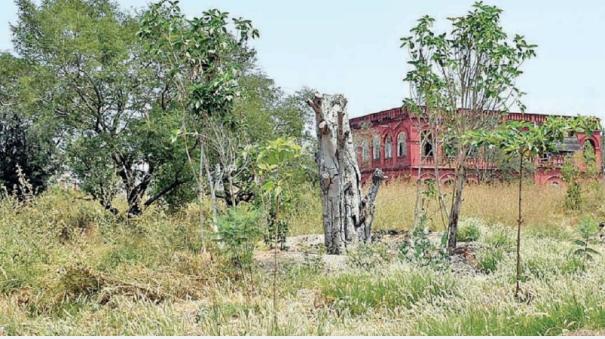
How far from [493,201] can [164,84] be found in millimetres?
7126

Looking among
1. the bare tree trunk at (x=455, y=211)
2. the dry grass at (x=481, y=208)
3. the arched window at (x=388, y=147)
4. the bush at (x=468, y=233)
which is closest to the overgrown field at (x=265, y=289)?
the bare tree trunk at (x=455, y=211)

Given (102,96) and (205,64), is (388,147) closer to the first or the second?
(102,96)

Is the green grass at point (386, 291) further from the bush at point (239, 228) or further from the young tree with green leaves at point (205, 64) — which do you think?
the young tree with green leaves at point (205, 64)

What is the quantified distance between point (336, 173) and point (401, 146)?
58.0ft

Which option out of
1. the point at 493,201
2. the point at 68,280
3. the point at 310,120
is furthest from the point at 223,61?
the point at 310,120

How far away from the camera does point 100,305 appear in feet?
20.0

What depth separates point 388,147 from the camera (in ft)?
90.7

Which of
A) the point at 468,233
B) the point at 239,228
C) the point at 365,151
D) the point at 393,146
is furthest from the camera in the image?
the point at 365,151

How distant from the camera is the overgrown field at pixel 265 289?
4801mm

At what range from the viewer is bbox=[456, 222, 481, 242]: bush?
10.7 meters

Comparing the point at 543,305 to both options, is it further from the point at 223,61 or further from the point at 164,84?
the point at 164,84

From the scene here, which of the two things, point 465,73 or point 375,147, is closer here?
point 465,73

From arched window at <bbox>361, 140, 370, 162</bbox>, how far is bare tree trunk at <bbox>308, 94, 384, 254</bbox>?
18271 mm

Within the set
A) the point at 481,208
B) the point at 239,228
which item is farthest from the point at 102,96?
the point at 481,208
